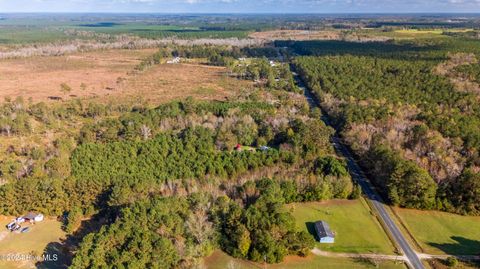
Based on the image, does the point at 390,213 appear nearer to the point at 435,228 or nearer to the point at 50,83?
the point at 435,228

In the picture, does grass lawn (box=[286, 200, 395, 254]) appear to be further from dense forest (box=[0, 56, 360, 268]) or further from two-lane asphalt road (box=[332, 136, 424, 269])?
dense forest (box=[0, 56, 360, 268])

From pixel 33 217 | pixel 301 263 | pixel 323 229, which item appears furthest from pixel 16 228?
pixel 323 229

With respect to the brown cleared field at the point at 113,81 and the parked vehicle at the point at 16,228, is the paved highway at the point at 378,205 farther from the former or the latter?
the brown cleared field at the point at 113,81

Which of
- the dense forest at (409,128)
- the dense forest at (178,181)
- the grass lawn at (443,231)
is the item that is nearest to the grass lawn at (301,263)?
the dense forest at (178,181)

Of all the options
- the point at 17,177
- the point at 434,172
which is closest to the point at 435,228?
the point at 434,172

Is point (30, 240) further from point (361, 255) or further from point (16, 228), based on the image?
point (361, 255)

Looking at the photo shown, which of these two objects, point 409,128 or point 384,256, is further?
point 409,128
